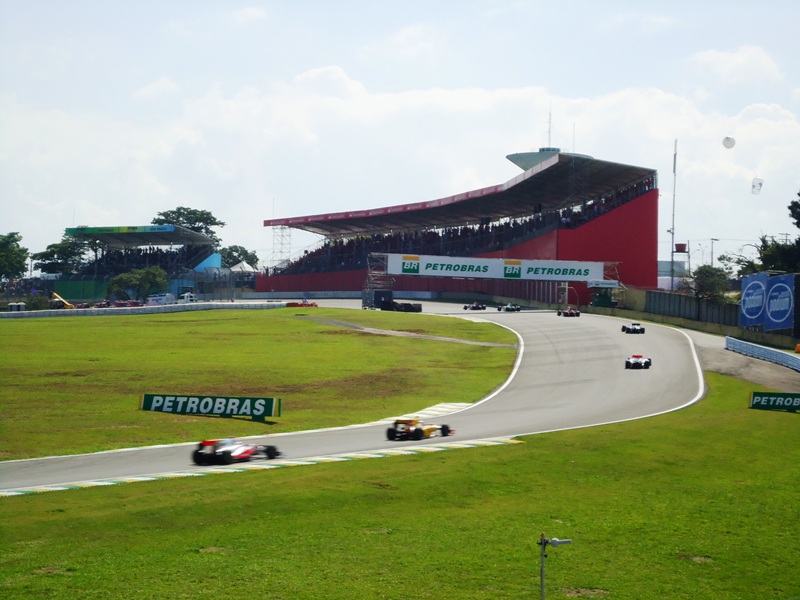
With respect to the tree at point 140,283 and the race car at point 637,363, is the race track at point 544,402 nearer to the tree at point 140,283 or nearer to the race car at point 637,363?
the race car at point 637,363

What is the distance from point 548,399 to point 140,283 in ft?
349

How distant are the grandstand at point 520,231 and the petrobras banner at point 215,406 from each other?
71613 mm

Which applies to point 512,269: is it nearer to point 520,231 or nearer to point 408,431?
point 520,231

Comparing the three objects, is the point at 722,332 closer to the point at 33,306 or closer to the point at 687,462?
the point at 687,462

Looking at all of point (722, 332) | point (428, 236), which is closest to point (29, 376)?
point (722, 332)

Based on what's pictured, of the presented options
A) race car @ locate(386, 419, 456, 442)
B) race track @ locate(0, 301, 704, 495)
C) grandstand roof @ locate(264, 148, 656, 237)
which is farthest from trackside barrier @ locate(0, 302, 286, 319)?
race car @ locate(386, 419, 456, 442)

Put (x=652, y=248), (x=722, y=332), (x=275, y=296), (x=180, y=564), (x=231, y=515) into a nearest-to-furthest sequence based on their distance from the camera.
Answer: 1. (x=180, y=564)
2. (x=231, y=515)
3. (x=722, y=332)
4. (x=652, y=248)
5. (x=275, y=296)

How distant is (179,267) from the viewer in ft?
529

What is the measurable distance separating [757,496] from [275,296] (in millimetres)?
135224

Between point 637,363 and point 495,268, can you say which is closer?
point 637,363

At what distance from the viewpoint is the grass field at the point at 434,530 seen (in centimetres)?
2047

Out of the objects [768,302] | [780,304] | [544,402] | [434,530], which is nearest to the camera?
[434,530]

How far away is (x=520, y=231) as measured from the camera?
436 ft

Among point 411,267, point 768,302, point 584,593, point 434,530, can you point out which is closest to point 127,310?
point 411,267
